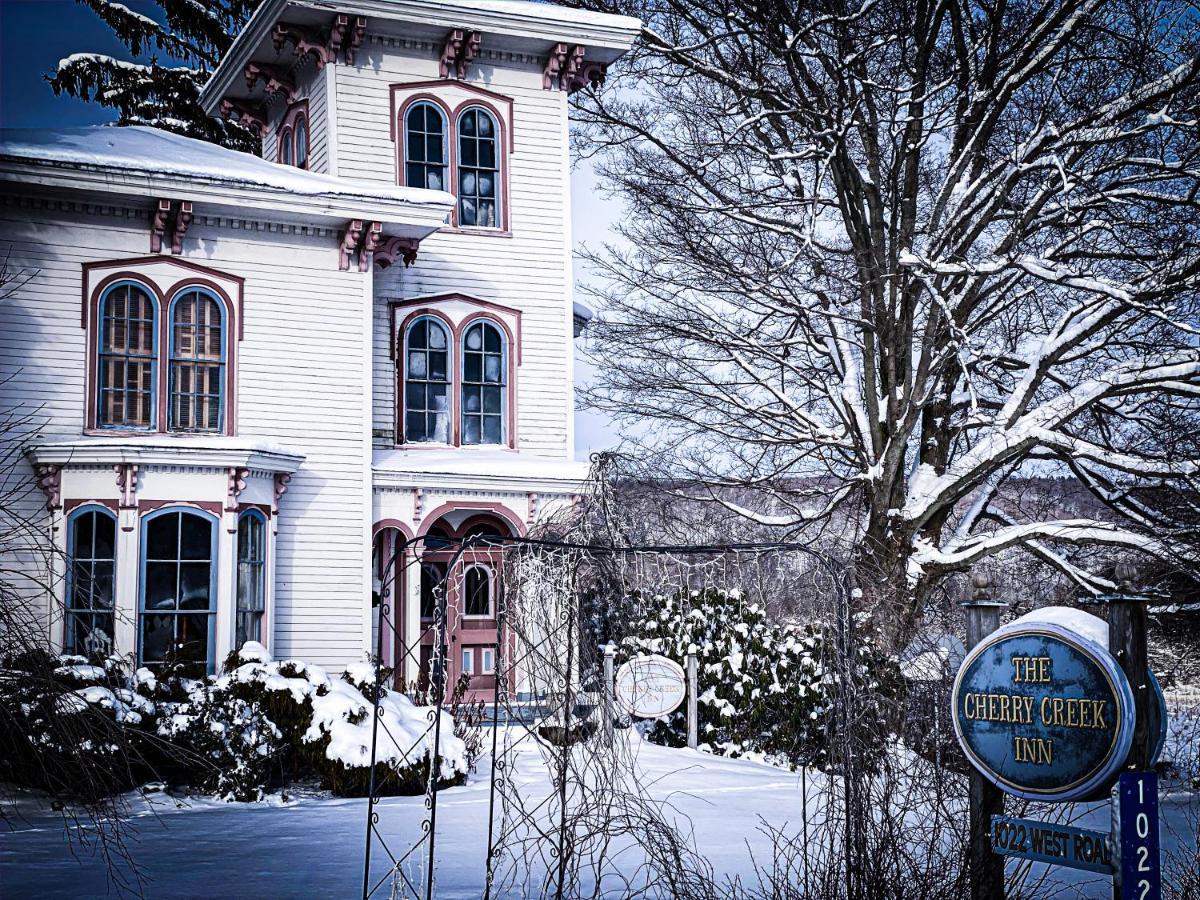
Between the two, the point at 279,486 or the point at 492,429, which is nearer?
the point at 279,486

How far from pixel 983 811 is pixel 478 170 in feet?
51.3

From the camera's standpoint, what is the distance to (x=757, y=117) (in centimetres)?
1803

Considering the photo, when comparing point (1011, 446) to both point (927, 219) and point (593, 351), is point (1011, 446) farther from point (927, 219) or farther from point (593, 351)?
point (593, 351)

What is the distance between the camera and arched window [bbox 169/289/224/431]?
16797 mm

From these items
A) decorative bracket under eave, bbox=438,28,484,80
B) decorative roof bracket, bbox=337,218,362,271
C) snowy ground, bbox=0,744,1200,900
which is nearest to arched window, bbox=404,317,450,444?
decorative roof bracket, bbox=337,218,362,271

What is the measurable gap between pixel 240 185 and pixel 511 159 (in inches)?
189

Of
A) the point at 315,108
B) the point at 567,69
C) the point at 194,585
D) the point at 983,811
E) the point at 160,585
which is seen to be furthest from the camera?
the point at 567,69

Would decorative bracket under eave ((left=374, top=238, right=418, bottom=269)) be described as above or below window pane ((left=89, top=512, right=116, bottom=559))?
above

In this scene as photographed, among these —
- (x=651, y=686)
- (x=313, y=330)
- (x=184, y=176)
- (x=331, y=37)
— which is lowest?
(x=651, y=686)

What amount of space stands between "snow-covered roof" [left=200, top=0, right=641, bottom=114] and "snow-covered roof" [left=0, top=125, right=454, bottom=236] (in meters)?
2.49

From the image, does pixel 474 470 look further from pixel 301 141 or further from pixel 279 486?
pixel 301 141

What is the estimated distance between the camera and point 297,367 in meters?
17.5

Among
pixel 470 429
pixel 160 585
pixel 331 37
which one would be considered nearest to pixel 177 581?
pixel 160 585

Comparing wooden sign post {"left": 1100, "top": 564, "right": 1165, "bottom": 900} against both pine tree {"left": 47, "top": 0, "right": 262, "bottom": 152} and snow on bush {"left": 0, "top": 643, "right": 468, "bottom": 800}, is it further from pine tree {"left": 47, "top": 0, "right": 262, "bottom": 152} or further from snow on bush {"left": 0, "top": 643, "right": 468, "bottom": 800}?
pine tree {"left": 47, "top": 0, "right": 262, "bottom": 152}
